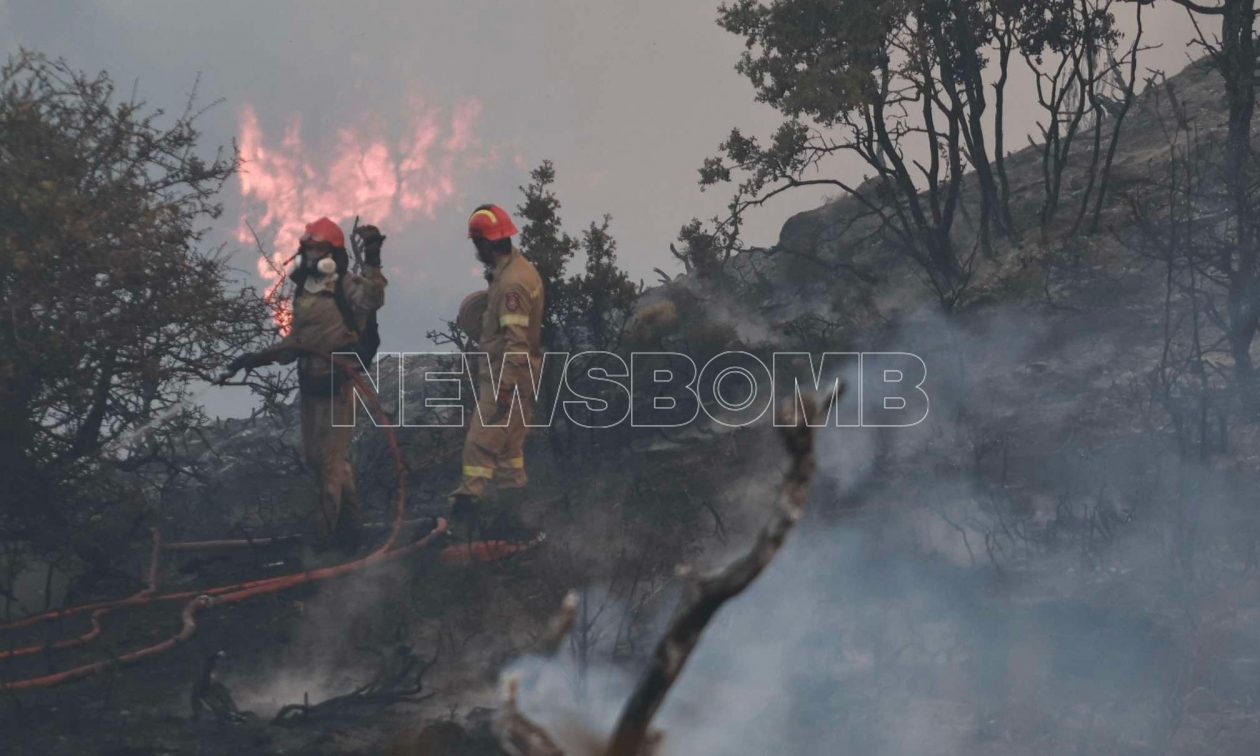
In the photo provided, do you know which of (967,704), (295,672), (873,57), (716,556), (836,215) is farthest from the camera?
(836,215)

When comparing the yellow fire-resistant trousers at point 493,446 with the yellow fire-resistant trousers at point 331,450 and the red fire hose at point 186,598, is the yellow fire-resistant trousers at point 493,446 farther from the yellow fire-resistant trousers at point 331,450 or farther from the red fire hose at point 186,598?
the yellow fire-resistant trousers at point 331,450

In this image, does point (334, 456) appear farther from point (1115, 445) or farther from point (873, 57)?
point (873, 57)

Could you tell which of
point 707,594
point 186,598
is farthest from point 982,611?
point 707,594

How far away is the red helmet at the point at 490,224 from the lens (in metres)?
10.6

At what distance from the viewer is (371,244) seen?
1038 cm

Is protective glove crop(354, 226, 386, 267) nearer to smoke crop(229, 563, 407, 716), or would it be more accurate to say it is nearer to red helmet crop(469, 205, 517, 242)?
red helmet crop(469, 205, 517, 242)

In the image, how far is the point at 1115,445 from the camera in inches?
397

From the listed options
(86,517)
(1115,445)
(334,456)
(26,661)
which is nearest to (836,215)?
(1115,445)

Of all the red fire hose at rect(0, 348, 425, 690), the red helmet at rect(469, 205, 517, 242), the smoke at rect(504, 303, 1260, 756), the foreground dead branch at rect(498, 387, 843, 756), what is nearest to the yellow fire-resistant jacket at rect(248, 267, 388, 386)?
the red fire hose at rect(0, 348, 425, 690)

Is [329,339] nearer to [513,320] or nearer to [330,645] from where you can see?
[513,320]

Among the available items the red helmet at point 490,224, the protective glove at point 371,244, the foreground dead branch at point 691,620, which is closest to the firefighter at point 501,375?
the red helmet at point 490,224

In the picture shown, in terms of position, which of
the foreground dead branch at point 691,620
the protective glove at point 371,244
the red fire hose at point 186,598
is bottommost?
the red fire hose at point 186,598

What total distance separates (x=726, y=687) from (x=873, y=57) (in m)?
8.00

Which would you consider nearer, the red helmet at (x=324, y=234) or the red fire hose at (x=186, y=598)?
the red fire hose at (x=186, y=598)
